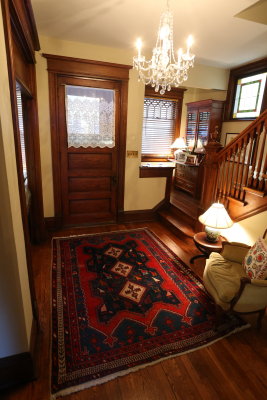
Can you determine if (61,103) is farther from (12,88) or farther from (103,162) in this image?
(12,88)

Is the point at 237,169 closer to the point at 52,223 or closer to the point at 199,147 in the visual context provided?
the point at 199,147

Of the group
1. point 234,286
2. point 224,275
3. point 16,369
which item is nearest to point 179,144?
point 224,275

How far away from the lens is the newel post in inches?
124

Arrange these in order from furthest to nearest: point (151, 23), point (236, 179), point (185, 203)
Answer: point (185, 203)
point (236, 179)
point (151, 23)

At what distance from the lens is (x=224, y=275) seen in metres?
2.12

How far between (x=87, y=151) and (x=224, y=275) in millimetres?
2743

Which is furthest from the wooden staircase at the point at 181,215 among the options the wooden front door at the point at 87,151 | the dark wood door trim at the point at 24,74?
the dark wood door trim at the point at 24,74

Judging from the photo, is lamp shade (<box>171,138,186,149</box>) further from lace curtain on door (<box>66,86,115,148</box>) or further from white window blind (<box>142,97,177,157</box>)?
lace curtain on door (<box>66,86,115,148</box>)

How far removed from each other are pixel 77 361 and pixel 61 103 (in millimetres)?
3260

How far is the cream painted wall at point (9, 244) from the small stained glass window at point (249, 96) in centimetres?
413

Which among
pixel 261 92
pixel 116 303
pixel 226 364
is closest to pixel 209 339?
pixel 226 364

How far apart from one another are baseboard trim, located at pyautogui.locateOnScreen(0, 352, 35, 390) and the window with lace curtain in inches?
191

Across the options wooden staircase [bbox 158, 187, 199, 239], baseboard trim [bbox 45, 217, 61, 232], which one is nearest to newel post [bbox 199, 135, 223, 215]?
wooden staircase [bbox 158, 187, 199, 239]

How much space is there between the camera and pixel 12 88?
1481 millimetres
